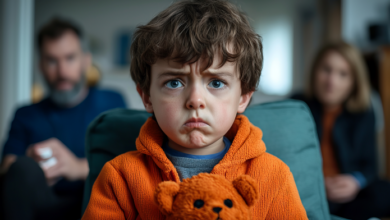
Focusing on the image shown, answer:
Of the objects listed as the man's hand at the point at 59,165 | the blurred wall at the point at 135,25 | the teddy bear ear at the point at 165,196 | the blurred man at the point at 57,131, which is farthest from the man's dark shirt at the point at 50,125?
the blurred wall at the point at 135,25

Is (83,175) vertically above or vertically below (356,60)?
below

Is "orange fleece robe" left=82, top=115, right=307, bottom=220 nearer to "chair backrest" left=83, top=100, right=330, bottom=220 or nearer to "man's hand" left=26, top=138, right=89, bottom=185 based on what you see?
"chair backrest" left=83, top=100, right=330, bottom=220

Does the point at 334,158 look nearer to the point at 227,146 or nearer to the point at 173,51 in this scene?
the point at 227,146

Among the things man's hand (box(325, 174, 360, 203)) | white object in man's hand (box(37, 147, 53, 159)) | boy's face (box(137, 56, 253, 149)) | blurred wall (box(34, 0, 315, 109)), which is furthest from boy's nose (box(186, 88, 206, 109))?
blurred wall (box(34, 0, 315, 109))

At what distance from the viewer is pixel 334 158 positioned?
66.9 inches

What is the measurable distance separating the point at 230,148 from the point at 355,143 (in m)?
1.26

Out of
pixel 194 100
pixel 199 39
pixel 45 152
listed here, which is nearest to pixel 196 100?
pixel 194 100

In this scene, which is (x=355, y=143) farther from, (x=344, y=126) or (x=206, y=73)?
(x=206, y=73)

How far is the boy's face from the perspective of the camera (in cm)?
63

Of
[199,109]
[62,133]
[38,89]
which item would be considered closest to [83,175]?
[62,133]

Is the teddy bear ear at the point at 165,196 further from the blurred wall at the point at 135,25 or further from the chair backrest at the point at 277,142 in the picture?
A: the blurred wall at the point at 135,25

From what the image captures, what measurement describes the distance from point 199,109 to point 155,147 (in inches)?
5.6

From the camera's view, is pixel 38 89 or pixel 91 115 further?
pixel 38 89

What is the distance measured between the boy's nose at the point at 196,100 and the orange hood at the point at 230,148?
0.13 metres
